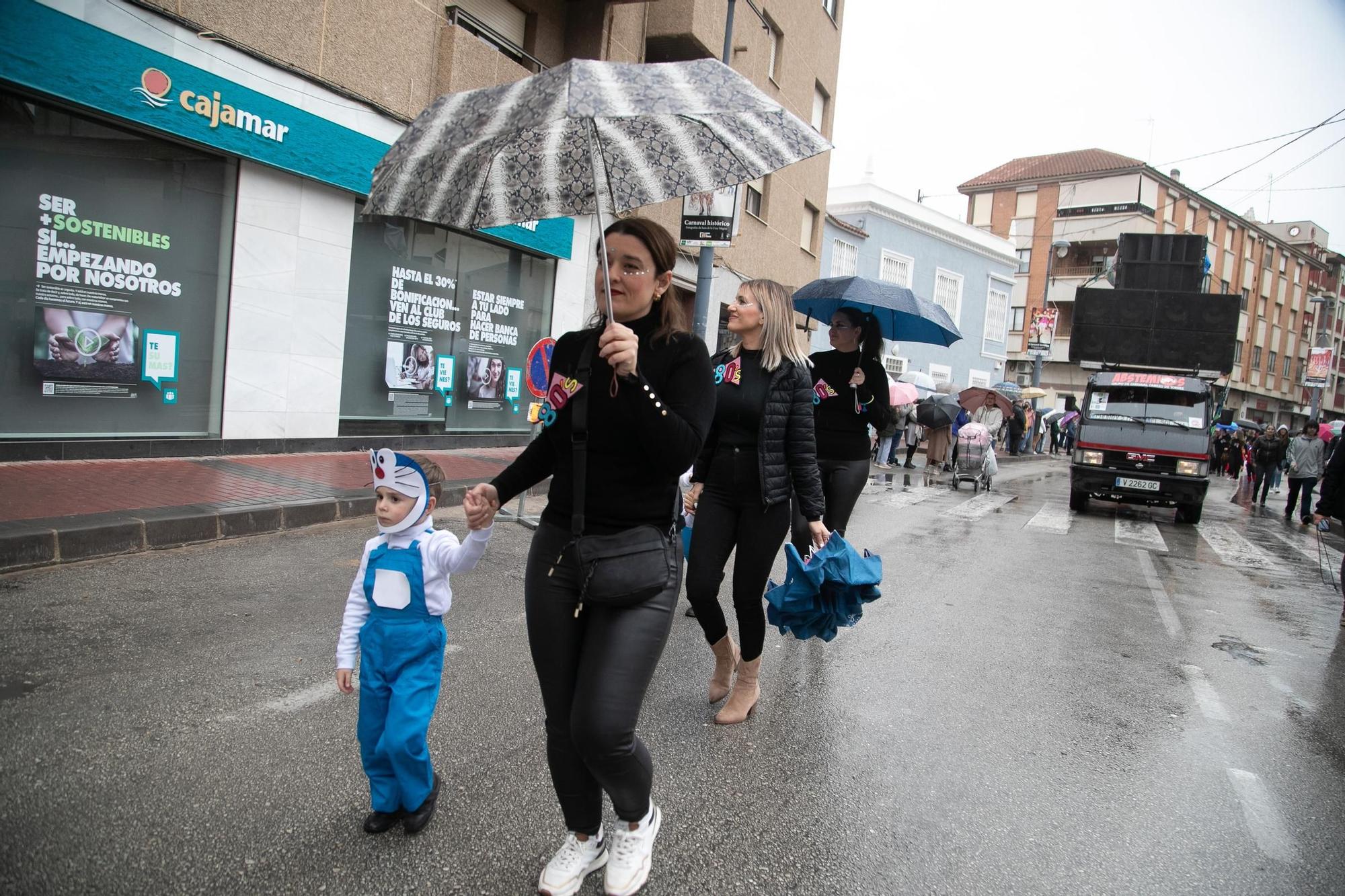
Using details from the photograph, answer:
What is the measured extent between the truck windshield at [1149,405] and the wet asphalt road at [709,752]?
295 inches

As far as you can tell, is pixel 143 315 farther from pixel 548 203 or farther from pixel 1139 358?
pixel 1139 358

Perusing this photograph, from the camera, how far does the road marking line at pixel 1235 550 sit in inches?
385

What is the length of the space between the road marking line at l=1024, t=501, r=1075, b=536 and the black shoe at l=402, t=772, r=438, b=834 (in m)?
10.1

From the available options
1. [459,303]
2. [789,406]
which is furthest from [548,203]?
[459,303]

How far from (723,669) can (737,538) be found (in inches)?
27.2

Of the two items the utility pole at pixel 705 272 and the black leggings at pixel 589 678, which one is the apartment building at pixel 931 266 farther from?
the black leggings at pixel 589 678

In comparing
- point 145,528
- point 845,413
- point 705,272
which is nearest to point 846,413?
point 845,413

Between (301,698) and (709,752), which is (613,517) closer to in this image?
(709,752)

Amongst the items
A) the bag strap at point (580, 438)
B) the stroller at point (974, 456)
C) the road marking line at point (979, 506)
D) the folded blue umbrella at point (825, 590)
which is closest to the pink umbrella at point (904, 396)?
the stroller at point (974, 456)

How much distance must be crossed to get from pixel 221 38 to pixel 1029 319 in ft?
158

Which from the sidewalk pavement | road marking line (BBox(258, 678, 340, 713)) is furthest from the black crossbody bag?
the sidewalk pavement

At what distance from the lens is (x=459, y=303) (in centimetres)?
1297

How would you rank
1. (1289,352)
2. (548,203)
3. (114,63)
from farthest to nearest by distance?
1. (1289,352)
2. (114,63)
3. (548,203)

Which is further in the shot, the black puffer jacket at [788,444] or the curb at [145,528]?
the curb at [145,528]
